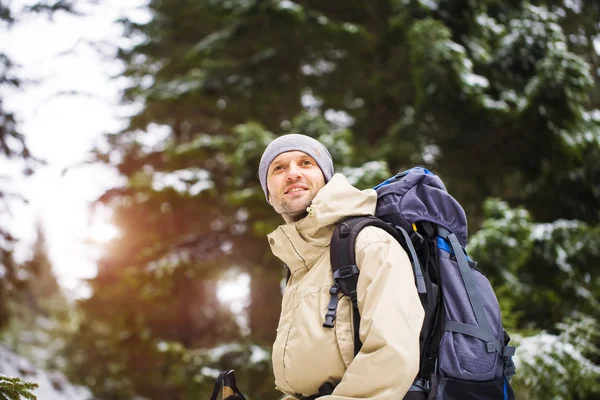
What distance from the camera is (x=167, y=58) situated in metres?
11.1

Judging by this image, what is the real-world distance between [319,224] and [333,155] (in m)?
4.11

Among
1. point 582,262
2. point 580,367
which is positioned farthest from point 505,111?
point 580,367

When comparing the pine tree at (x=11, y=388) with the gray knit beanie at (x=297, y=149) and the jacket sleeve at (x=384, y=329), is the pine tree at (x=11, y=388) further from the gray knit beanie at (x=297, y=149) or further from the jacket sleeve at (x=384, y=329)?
the gray knit beanie at (x=297, y=149)

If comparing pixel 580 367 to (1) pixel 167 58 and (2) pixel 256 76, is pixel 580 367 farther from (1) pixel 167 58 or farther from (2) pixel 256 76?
(1) pixel 167 58

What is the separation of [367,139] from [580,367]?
515 cm

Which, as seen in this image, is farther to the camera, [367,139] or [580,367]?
[367,139]

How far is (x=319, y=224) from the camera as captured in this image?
2.14 metres

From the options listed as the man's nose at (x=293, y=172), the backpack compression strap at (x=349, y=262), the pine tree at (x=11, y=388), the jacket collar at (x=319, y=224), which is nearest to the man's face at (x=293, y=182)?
the man's nose at (x=293, y=172)

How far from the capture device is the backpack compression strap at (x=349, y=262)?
1950mm

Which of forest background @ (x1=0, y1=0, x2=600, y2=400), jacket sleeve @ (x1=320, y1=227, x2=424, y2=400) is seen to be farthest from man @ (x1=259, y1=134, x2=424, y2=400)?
forest background @ (x1=0, y1=0, x2=600, y2=400)

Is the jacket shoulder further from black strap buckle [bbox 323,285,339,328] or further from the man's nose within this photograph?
the man's nose

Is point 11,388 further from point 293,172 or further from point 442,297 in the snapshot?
point 442,297

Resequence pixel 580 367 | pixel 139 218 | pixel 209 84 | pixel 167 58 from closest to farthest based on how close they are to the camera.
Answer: pixel 580 367 < pixel 209 84 < pixel 139 218 < pixel 167 58

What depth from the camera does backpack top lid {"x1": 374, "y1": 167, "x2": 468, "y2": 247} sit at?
2186 mm
